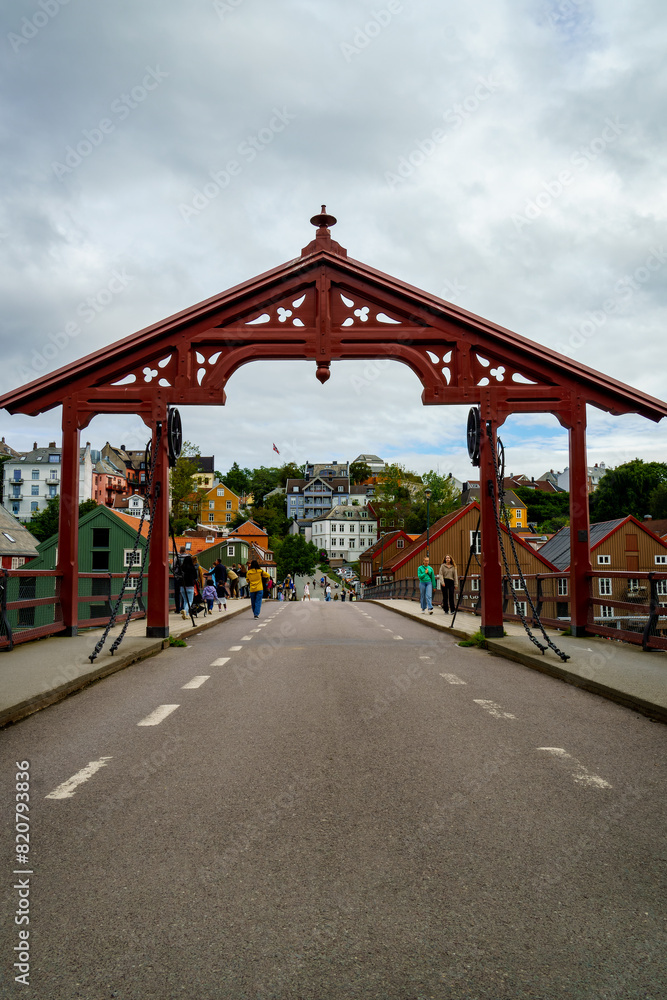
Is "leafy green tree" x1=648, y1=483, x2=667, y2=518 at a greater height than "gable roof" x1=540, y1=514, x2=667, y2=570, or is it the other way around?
"leafy green tree" x1=648, y1=483, x2=667, y2=518

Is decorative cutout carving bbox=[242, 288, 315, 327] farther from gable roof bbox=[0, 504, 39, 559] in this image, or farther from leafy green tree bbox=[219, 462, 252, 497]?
leafy green tree bbox=[219, 462, 252, 497]

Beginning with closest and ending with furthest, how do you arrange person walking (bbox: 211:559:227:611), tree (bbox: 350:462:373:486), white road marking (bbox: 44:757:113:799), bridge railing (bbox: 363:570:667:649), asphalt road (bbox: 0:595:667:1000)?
asphalt road (bbox: 0:595:667:1000) < white road marking (bbox: 44:757:113:799) < bridge railing (bbox: 363:570:667:649) < person walking (bbox: 211:559:227:611) < tree (bbox: 350:462:373:486)

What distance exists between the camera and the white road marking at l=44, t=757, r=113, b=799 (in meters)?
4.79

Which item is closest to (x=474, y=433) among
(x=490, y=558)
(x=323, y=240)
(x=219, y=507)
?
(x=490, y=558)

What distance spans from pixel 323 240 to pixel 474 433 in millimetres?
4238

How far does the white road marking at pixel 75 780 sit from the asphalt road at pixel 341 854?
0.08 feet

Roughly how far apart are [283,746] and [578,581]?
29.6 ft

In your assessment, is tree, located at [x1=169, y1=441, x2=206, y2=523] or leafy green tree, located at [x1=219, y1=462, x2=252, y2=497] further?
leafy green tree, located at [x1=219, y1=462, x2=252, y2=497]

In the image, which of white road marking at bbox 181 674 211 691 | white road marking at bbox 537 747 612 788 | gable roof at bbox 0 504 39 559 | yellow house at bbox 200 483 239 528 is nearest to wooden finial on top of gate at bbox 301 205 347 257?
white road marking at bbox 181 674 211 691

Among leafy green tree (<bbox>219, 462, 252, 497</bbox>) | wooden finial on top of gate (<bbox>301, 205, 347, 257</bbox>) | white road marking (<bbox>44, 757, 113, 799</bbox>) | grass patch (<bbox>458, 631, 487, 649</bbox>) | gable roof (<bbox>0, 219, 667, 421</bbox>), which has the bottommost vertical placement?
grass patch (<bbox>458, 631, 487, 649</bbox>)

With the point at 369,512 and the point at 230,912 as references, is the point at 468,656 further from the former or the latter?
the point at 369,512

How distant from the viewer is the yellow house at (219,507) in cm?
15912

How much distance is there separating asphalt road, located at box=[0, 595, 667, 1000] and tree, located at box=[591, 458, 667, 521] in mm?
103810

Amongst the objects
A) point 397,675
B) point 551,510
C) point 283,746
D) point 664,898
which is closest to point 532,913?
point 664,898
